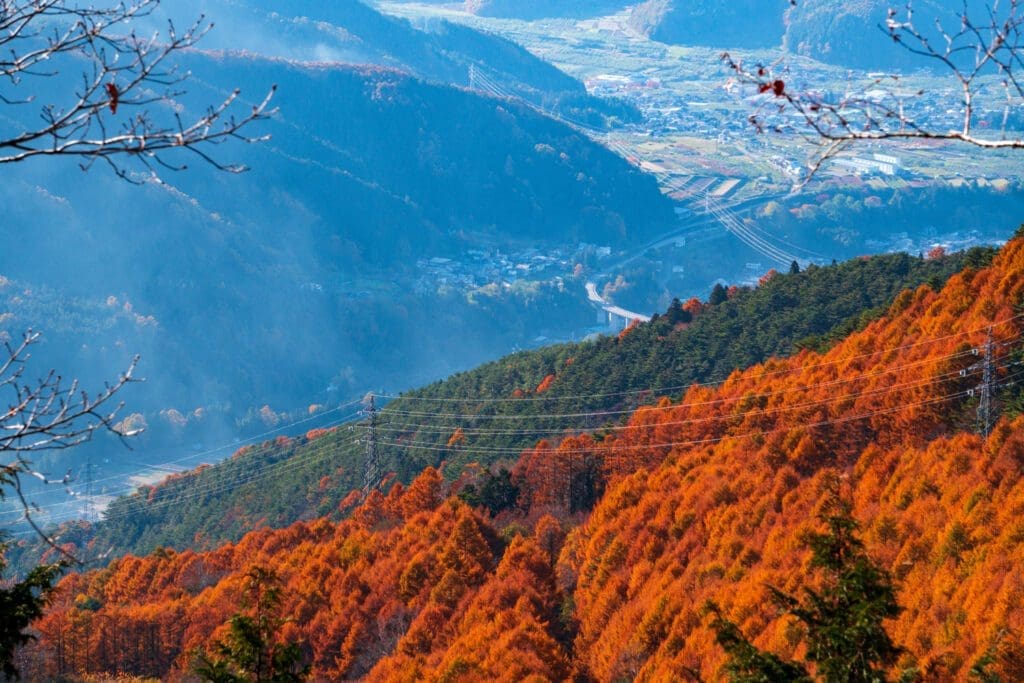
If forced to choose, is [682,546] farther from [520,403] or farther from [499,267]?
[499,267]

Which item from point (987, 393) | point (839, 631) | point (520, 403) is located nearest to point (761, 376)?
point (987, 393)

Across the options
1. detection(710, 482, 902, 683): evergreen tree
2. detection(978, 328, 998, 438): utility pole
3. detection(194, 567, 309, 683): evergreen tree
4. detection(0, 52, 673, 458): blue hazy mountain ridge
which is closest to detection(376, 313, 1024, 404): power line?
detection(978, 328, 998, 438): utility pole

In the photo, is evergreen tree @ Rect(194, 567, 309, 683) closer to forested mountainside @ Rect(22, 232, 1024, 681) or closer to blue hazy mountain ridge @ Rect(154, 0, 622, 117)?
forested mountainside @ Rect(22, 232, 1024, 681)

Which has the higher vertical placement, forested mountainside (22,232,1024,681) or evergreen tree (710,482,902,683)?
forested mountainside (22,232,1024,681)

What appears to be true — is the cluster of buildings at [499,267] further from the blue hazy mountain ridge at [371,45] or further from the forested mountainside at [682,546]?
the forested mountainside at [682,546]

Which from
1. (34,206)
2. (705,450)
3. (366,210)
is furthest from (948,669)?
(366,210)

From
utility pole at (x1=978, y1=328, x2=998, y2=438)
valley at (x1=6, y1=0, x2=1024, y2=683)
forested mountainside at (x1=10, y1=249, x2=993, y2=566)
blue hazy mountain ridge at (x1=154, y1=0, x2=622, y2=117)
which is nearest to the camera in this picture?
valley at (x1=6, y1=0, x2=1024, y2=683)

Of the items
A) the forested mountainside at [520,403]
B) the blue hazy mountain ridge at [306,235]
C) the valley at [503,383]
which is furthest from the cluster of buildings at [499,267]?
the forested mountainside at [520,403]
